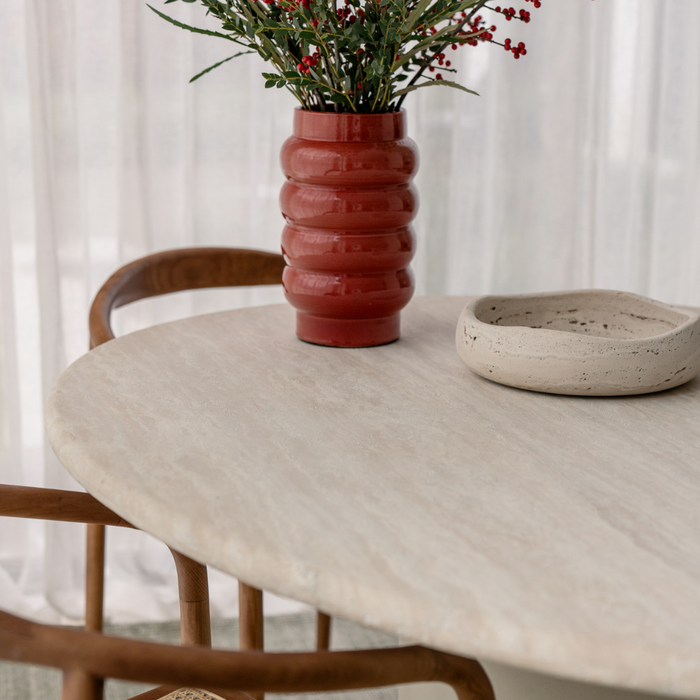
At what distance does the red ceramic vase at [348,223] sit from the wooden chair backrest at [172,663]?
0.61m

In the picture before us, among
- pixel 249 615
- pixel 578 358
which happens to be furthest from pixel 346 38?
pixel 249 615

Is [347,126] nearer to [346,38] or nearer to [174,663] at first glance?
[346,38]

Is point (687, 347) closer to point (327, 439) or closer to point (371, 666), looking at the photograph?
point (327, 439)

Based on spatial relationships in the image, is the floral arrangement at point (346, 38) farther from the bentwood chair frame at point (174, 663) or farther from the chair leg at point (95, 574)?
the chair leg at point (95, 574)

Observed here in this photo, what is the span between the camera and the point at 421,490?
703 millimetres

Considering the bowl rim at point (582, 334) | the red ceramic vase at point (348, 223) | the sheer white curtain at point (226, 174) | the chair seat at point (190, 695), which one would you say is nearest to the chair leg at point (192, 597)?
the chair seat at point (190, 695)

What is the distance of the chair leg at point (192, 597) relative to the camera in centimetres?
102

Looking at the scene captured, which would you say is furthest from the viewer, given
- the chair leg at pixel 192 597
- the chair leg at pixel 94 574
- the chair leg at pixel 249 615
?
the chair leg at pixel 94 574

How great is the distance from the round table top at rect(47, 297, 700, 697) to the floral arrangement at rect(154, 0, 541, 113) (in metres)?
0.33

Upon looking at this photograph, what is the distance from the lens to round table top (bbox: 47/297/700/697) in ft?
1.73

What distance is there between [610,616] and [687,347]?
0.48 m

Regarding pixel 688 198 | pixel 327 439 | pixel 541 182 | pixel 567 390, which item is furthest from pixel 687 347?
pixel 688 198

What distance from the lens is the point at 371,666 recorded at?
0.55m

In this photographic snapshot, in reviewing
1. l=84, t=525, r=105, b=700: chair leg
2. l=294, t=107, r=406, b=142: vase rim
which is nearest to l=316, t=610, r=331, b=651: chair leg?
l=84, t=525, r=105, b=700: chair leg
